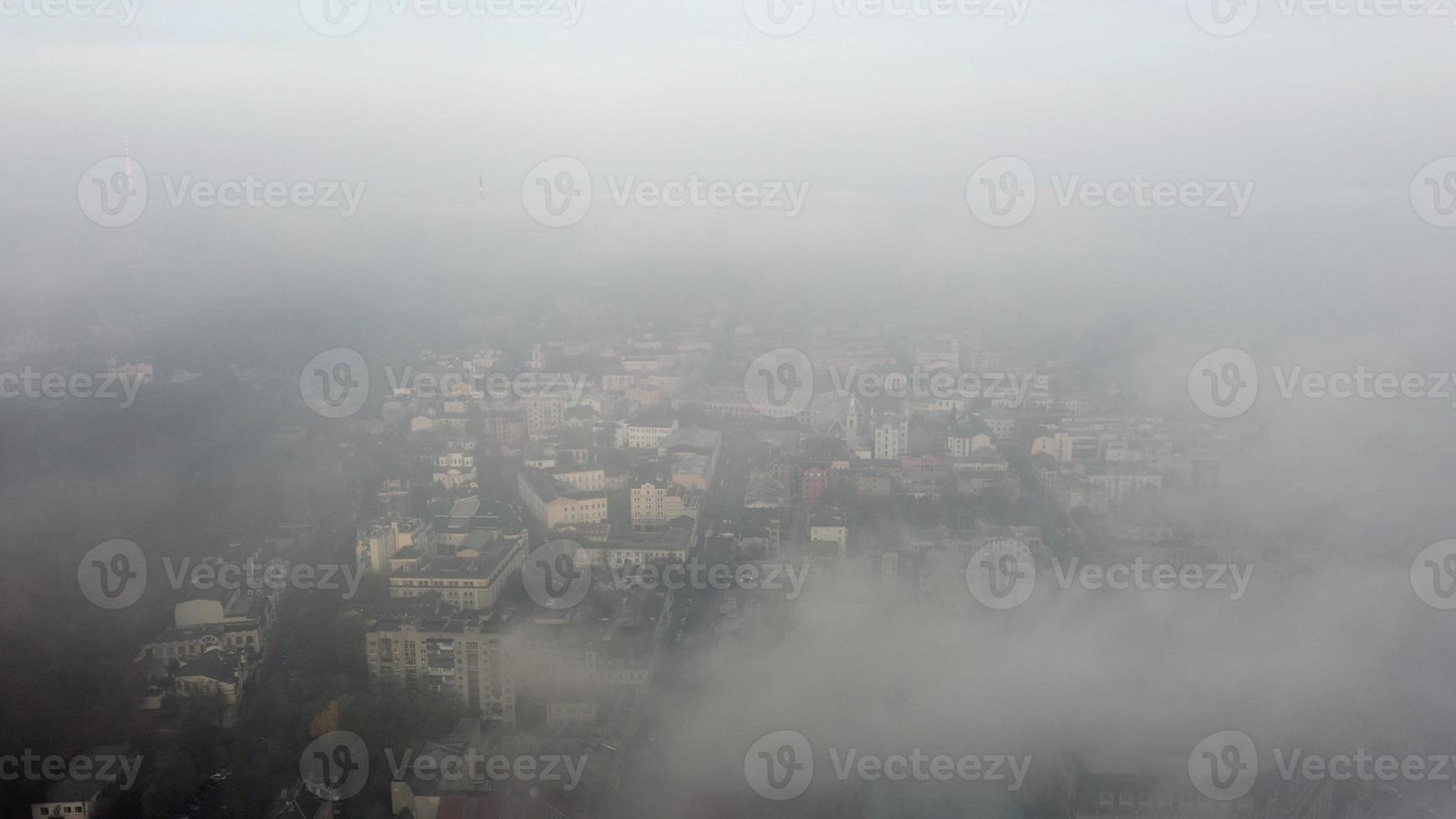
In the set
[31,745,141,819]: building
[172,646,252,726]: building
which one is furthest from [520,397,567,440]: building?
[31,745,141,819]: building

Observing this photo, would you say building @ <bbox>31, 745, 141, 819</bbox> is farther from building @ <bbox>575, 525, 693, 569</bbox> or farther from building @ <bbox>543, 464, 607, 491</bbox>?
building @ <bbox>543, 464, 607, 491</bbox>

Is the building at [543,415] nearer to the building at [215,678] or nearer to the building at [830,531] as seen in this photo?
the building at [830,531]

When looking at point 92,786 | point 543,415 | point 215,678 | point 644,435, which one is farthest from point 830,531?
point 92,786

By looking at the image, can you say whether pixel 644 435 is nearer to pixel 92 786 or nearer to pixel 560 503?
pixel 560 503

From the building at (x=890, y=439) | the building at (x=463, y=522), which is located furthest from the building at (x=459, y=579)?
the building at (x=890, y=439)

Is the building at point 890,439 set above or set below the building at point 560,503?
above

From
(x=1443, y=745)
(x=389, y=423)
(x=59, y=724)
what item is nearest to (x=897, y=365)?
(x=389, y=423)

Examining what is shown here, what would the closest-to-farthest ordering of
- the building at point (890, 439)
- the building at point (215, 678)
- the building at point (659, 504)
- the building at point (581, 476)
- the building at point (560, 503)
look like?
the building at point (215, 678) → the building at point (560, 503) → the building at point (659, 504) → the building at point (581, 476) → the building at point (890, 439)

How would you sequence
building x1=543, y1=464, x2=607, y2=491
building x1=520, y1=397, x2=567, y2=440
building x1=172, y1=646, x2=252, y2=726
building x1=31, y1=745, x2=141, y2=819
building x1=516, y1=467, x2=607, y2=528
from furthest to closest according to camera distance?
1. building x1=520, y1=397, x2=567, y2=440
2. building x1=543, y1=464, x2=607, y2=491
3. building x1=516, y1=467, x2=607, y2=528
4. building x1=172, y1=646, x2=252, y2=726
5. building x1=31, y1=745, x2=141, y2=819

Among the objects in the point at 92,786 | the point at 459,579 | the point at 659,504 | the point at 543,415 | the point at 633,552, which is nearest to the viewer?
the point at 92,786

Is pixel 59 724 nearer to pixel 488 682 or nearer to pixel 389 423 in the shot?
pixel 488 682

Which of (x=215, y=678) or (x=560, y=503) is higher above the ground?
(x=560, y=503)
